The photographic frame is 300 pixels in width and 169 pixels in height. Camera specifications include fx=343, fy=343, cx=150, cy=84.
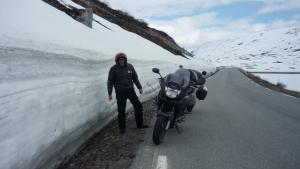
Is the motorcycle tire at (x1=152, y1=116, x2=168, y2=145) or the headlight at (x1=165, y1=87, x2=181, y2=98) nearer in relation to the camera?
the motorcycle tire at (x1=152, y1=116, x2=168, y2=145)

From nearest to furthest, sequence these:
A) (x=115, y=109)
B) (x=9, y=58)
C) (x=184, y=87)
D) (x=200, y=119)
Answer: (x=9, y=58)
(x=184, y=87)
(x=115, y=109)
(x=200, y=119)

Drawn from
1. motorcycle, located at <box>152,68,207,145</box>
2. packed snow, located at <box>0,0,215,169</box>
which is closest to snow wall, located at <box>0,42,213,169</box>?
packed snow, located at <box>0,0,215,169</box>

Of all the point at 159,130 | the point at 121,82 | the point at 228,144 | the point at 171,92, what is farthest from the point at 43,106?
the point at 228,144

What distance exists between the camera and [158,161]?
5555 millimetres

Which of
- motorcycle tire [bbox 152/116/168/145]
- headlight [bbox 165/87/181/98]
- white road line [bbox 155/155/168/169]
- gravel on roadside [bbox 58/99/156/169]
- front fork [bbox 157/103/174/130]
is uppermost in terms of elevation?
headlight [bbox 165/87/181/98]

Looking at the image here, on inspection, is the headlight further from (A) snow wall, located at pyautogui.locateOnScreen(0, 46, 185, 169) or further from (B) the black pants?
(A) snow wall, located at pyautogui.locateOnScreen(0, 46, 185, 169)

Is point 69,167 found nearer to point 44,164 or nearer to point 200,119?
point 44,164

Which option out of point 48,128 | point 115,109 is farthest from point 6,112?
point 115,109

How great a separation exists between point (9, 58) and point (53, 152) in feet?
5.28

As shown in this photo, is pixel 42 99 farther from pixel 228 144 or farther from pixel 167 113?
pixel 228 144

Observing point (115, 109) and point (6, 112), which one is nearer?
point (6, 112)

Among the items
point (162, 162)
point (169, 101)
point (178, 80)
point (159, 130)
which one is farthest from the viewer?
point (178, 80)

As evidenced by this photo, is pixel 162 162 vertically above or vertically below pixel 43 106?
below

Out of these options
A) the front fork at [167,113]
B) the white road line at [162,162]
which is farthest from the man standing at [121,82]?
the white road line at [162,162]
